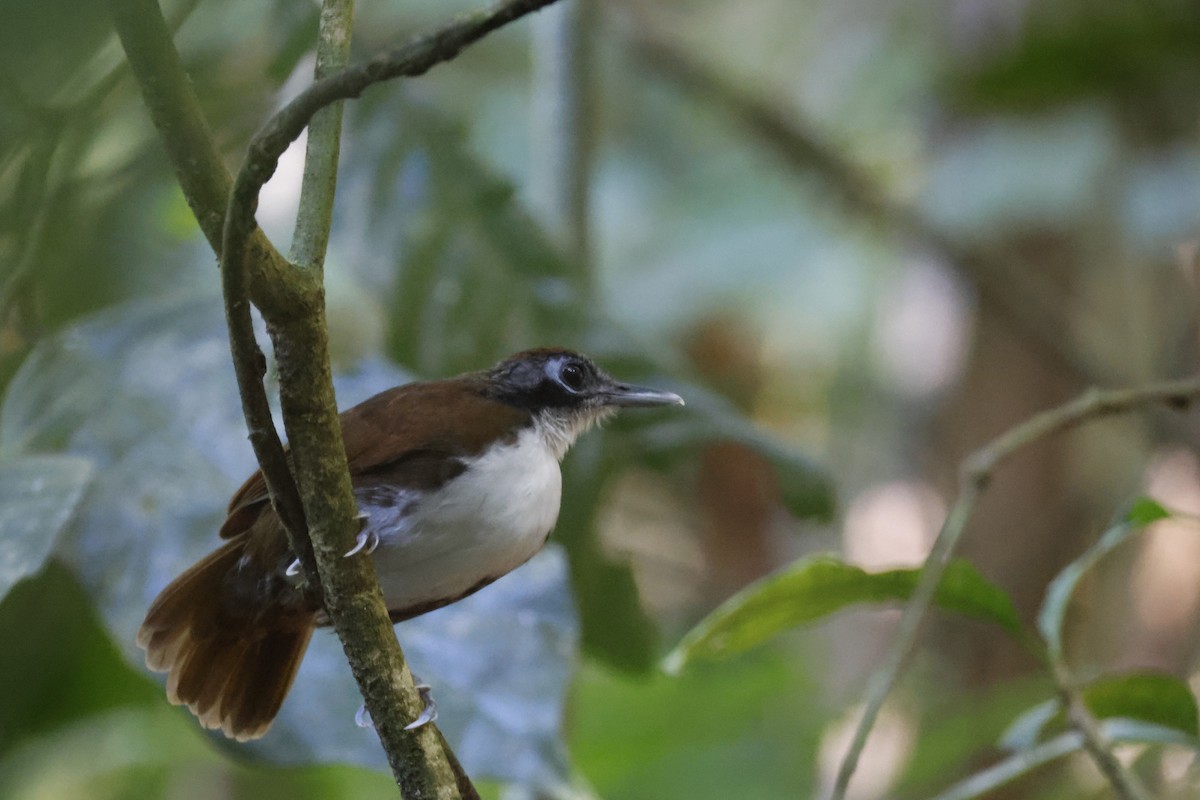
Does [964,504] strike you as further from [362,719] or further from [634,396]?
[362,719]

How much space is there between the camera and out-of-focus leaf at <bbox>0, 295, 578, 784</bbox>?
6.04 ft

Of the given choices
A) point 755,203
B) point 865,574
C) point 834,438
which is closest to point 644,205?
point 755,203

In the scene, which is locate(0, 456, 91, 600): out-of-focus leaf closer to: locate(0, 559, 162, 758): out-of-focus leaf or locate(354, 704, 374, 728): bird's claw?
locate(0, 559, 162, 758): out-of-focus leaf

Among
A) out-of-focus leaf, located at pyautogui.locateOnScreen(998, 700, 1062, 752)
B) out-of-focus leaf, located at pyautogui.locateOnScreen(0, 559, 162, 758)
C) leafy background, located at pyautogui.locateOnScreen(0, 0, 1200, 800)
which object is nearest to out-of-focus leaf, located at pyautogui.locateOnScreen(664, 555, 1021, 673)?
leafy background, located at pyautogui.locateOnScreen(0, 0, 1200, 800)

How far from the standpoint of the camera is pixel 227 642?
1872 mm

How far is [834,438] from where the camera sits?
630 centimetres

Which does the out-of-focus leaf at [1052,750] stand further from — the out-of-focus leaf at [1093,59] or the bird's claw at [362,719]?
the out-of-focus leaf at [1093,59]

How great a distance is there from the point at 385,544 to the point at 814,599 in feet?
2.12

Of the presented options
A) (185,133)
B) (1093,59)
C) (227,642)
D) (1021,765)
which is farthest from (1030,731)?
(1093,59)

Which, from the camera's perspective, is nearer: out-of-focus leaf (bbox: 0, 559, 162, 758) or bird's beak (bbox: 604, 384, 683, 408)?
out-of-focus leaf (bbox: 0, 559, 162, 758)

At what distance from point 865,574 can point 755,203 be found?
396 cm

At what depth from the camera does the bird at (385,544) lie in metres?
1.72

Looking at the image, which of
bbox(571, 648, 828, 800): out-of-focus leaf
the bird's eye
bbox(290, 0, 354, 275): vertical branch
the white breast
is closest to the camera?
bbox(290, 0, 354, 275): vertical branch

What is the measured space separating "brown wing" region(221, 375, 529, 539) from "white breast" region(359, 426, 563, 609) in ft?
0.09
